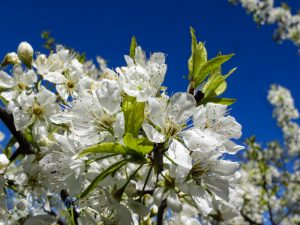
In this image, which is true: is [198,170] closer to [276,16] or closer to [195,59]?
[195,59]

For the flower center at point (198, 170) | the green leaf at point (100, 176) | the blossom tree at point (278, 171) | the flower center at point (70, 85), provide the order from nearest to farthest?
the green leaf at point (100, 176)
the flower center at point (198, 170)
the flower center at point (70, 85)
the blossom tree at point (278, 171)

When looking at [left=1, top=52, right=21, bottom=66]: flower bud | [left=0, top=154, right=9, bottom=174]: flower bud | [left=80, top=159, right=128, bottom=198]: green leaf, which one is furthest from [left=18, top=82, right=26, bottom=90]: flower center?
[left=80, top=159, right=128, bottom=198]: green leaf

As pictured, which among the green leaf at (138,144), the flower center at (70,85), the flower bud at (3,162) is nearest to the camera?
the green leaf at (138,144)

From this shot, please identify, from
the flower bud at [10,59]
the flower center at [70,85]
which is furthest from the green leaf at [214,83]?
the flower bud at [10,59]

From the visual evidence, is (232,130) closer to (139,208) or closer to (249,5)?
(139,208)

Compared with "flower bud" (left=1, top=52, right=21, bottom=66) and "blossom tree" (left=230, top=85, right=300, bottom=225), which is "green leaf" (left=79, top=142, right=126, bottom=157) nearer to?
"flower bud" (left=1, top=52, right=21, bottom=66)

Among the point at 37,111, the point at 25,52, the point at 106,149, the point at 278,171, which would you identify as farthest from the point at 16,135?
the point at 278,171

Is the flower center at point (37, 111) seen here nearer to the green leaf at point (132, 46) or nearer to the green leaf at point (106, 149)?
the green leaf at point (132, 46)
